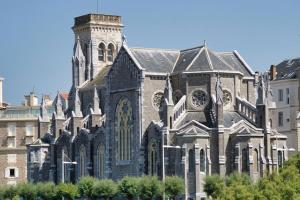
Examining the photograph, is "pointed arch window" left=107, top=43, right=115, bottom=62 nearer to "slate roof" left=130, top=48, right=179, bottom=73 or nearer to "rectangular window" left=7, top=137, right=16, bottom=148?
"rectangular window" left=7, top=137, right=16, bottom=148

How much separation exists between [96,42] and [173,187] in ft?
152

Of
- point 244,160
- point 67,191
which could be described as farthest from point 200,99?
point 67,191

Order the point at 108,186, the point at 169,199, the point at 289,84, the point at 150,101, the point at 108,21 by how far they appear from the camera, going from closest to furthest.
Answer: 1. the point at 169,199
2. the point at 108,186
3. the point at 150,101
4. the point at 289,84
5. the point at 108,21

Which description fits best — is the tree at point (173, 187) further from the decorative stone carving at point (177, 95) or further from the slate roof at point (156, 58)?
the slate roof at point (156, 58)

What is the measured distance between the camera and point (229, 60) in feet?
Result: 455

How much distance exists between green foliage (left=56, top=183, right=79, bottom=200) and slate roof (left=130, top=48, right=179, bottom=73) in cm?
1518

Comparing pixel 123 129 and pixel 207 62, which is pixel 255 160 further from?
pixel 123 129

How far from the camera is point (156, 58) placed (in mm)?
138625

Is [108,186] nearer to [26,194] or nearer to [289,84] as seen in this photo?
[26,194]

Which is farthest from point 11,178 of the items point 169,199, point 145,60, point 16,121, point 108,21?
point 169,199

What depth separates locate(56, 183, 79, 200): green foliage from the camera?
130 m

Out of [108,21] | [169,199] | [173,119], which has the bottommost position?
[169,199]

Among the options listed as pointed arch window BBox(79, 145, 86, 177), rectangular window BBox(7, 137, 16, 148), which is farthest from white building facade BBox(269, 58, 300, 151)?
rectangular window BBox(7, 137, 16, 148)

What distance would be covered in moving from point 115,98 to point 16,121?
91.4ft
